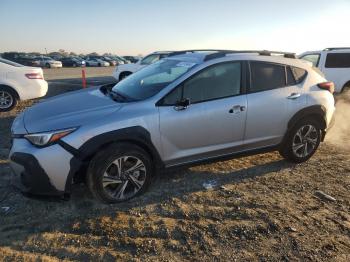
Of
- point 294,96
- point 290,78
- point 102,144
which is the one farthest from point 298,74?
point 102,144

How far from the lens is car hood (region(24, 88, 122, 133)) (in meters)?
3.79

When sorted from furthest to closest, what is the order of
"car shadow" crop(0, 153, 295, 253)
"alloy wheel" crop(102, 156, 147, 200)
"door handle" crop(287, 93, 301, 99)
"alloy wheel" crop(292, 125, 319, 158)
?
1. "alloy wheel" crop(292, 125, 319, 158)
2. "door handle" crop(287, 93, 301, 99)
3. "alloy wheel" crop(102, 156, 147, 200)
4. "car shadow" crop(0, 153, 295, 253)

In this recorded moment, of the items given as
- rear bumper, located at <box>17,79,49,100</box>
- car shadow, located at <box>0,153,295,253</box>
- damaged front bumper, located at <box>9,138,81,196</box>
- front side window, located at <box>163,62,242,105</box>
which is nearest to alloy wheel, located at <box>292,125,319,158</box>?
car shadow, located at <box>0,153,295,253</box>

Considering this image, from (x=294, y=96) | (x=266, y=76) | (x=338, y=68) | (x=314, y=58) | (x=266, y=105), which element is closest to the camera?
(x=266, y=105)

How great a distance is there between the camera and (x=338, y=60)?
1102 cm

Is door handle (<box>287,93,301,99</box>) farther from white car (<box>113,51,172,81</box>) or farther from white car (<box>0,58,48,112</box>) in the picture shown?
white car (<box>113,51,172,81</box>)

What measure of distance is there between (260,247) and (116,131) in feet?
6.26

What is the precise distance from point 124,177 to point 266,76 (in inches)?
94.9

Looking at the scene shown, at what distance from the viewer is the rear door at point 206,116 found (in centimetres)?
418

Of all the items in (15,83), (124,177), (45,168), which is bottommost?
(124,177)

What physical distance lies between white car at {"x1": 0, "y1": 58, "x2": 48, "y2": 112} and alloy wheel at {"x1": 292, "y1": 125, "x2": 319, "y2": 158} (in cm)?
664

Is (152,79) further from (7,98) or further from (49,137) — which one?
(7,98)

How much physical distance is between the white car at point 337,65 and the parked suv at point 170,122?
630 centimetres

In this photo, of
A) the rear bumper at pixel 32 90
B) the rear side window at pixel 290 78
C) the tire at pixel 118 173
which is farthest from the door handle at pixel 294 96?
the rear bumper at pixel 32 90
